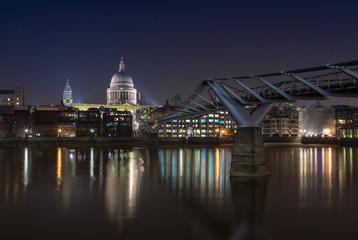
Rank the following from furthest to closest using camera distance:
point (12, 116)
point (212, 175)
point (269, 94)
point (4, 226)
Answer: point (12, 116) < point (212, 175) < point (269, 94) < point (4, 226)

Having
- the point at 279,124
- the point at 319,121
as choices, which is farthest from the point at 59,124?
the point at 319,121

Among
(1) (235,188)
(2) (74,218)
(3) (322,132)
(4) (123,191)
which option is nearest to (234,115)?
(1) (235,188)

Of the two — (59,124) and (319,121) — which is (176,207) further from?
(319,121)

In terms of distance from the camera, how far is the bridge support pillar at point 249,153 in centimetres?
4116

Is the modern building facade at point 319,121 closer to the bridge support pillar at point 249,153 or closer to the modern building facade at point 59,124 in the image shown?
the modern building facade at point 59,124

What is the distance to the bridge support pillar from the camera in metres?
41.2

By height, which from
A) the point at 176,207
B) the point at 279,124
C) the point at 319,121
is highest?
the point at 319,121

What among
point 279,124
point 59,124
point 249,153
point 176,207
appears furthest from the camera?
point 279,124

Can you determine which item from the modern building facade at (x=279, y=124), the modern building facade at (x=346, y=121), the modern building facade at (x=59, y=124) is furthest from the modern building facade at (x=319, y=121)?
the modern building facade at (x=59, y=124)

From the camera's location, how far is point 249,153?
41188 millimetres

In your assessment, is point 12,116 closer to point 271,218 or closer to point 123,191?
point 123,191

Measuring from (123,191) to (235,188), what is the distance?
927 cm

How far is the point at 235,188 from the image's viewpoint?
3653 cm

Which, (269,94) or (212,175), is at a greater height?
(269,94)
